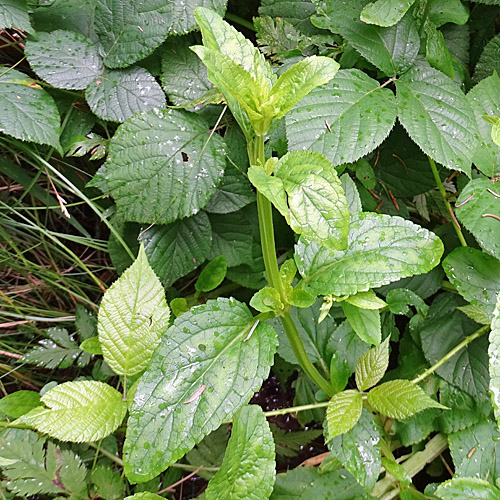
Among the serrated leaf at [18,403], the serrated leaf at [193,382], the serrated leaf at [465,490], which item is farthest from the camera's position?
the serrated leaf at [18,403]

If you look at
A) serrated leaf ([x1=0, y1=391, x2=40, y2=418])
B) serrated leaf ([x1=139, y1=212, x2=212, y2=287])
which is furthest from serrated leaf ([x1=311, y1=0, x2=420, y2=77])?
serrated leaf ([x1=0, y1=391, x2=40, y2=418])

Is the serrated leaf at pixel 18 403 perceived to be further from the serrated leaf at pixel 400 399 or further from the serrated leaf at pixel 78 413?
the serrated leaf at pixel 400 399

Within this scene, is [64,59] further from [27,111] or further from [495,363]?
Result: [495,363]

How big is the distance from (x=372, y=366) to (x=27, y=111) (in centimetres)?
102

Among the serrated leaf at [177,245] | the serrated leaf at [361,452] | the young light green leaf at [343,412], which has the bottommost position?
the serrated leaf at [361,452]

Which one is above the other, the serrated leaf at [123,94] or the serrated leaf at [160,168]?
the serrated leaf at [123,94]

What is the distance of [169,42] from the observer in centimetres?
115

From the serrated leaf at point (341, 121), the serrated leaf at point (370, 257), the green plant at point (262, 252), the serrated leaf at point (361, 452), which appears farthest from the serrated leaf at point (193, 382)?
the serrated leaf at point (341, 121)

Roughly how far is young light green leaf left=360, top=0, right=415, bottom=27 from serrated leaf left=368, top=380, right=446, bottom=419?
2.70 feet

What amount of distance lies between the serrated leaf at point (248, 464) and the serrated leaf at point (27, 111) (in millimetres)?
767

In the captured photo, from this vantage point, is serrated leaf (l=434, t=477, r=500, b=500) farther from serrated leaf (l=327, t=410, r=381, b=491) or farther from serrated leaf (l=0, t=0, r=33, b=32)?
serrated leaf (l=0, t=0, r=33, b=32)

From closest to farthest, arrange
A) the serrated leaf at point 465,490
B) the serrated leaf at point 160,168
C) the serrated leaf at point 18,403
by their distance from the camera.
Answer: the serrated leaf at point 465,490, the serrated leaf at point 18,403, the serrated leaf at point 160,168

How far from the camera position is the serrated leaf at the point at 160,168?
1.03 meters

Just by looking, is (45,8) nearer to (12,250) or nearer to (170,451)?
(12,250)
